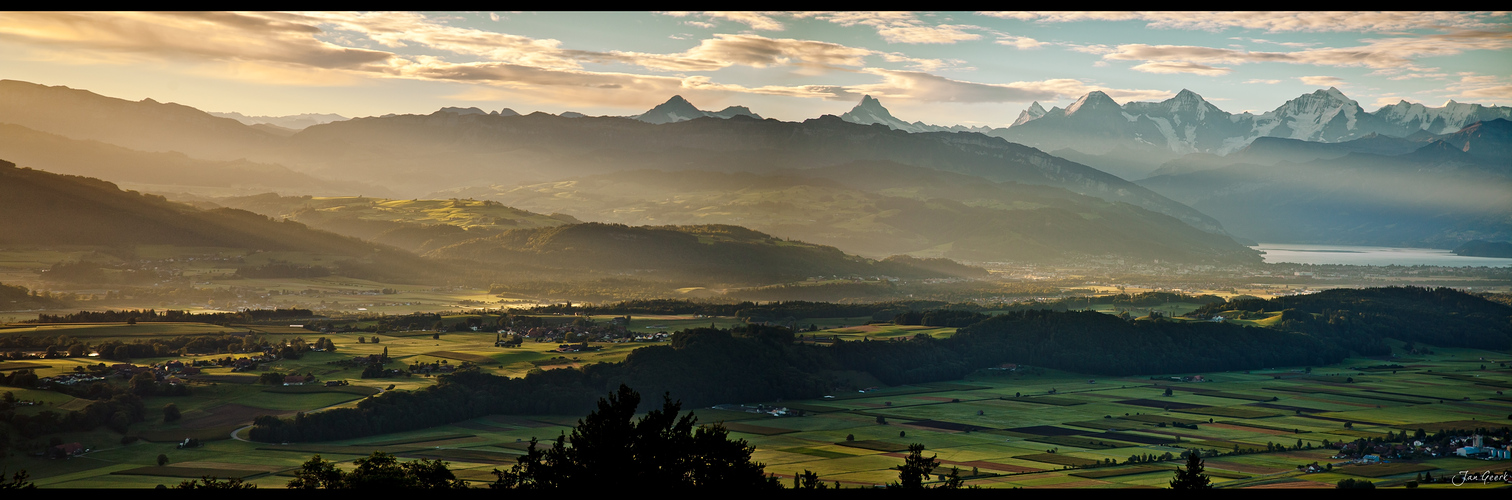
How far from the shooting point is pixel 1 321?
105812mm

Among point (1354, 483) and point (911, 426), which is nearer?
point (1354, 483)

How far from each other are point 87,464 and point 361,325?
189 feet

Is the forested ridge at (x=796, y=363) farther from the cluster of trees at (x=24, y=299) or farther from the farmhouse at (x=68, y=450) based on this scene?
the cluster of trees at (x=24, y=299)

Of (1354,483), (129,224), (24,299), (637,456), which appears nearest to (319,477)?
(637,456)

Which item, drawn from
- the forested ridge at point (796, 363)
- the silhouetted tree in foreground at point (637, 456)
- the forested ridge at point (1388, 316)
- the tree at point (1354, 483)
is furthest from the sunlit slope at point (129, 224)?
the silhouetted tree in foreground at point (637, 456)

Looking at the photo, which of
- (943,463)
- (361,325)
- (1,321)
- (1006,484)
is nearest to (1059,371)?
(943,463)

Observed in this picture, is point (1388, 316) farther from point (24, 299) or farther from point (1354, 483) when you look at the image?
point (24, 299)

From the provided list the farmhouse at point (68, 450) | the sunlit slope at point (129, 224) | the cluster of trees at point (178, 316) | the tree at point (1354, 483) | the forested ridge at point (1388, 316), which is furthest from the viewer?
the sunlit slope at point (129, 224)

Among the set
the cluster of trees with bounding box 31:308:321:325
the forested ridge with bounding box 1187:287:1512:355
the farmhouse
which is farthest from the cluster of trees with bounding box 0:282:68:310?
the forested ridge with bounding box 1187:287:1512:355

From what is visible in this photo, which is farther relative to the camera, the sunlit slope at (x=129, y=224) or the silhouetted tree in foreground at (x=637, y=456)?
the sunlit slope at (x=129, y=224)

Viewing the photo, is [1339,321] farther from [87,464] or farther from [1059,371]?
[87,464]

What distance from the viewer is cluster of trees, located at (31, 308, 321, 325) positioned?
347 ft

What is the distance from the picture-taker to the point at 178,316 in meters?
113

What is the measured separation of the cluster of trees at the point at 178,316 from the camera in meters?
106
